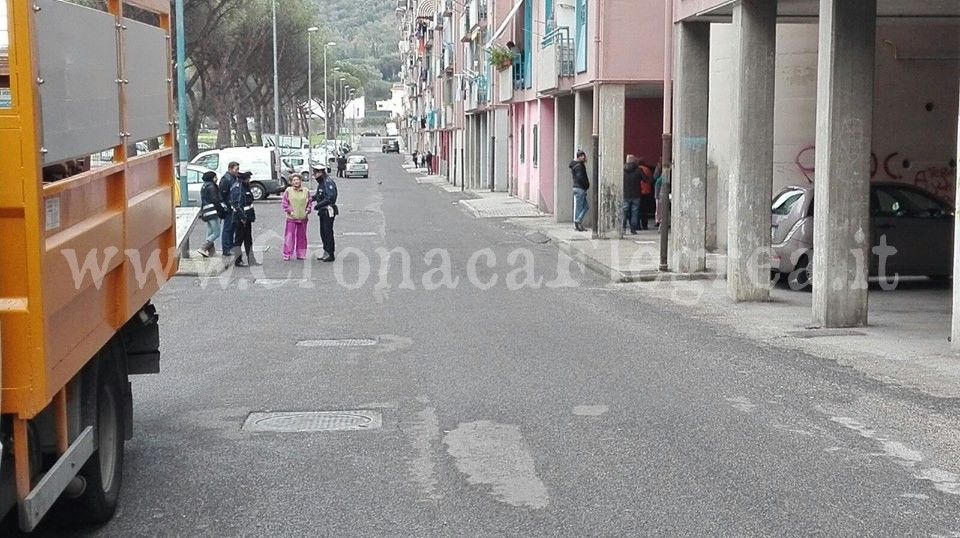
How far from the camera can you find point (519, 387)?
10.2m

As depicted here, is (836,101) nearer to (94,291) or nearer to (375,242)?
(94,291)

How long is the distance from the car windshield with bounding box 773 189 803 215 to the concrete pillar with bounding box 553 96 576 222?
13877 millimetres

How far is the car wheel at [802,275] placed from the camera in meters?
17.6

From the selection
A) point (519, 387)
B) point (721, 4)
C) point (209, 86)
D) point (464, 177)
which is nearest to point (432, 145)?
point (209, 86)

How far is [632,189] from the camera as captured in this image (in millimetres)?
28031

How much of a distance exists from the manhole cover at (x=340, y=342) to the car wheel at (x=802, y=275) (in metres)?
7.14

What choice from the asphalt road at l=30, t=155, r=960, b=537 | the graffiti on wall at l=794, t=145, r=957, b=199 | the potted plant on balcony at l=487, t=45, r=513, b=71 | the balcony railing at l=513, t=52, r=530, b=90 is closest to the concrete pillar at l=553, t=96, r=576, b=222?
the balcony railing at l=513, t=52, r=530, b=90

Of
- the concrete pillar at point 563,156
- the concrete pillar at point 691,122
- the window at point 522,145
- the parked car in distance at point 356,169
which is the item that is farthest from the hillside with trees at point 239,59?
the concrete pillar at point 691,122

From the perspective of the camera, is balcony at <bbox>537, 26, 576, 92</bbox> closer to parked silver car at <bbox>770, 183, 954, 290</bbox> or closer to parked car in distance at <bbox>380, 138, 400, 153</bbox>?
parked silver car at <bbox>770, 183, 954, 290</bbox>

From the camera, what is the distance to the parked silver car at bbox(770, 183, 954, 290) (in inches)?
693

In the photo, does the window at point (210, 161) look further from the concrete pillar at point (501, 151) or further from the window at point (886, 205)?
the window at point (886, 205)

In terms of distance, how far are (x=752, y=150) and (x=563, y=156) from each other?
57.3 ft

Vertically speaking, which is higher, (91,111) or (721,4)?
(721,4)

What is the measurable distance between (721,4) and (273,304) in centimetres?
698
